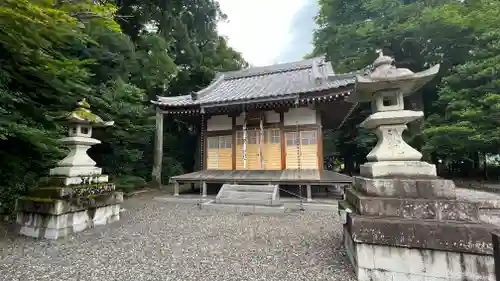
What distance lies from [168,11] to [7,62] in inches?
417

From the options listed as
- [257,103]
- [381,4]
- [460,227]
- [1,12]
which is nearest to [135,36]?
[257,103]

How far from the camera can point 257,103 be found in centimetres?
817

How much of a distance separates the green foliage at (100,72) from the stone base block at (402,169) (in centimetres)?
510

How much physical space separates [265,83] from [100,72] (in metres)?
7.30

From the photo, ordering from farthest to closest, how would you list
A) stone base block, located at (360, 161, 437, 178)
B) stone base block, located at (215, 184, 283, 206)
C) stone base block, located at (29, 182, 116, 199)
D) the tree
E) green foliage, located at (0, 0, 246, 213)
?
the tree < stone base block, located at (215, 184, 283, 206) < stone base block, located at (29, 182, 116, 199) < green foliage, located at (0, 0, 246, 213) < stone base block, located at (360, 161, 437, 178)

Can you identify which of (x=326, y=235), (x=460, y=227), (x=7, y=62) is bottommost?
(x=326, y=235)

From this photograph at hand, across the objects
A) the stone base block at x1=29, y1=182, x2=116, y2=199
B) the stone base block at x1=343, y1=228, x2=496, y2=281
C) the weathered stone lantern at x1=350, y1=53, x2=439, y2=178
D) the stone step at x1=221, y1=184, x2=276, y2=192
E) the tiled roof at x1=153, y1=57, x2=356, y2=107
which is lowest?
the stone base block at x1=343, y1=228, x2=496, y2=281

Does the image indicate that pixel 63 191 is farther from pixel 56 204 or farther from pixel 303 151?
pixel 303 151

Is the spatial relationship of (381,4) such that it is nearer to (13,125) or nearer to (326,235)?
(326,235)

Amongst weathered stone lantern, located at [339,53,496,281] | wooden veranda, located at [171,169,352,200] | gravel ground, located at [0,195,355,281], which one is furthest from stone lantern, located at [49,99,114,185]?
weathered stone lantern, located at [339,53,496,281]

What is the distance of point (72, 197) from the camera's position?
14.6 feet

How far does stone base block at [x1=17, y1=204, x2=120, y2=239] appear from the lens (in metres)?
4.24

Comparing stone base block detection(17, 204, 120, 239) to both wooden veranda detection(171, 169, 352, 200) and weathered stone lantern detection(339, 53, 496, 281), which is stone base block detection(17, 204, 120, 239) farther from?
weathered stone lantern detection(339, 53, 496, 281)

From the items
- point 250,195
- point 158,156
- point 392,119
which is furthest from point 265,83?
point 392,119
